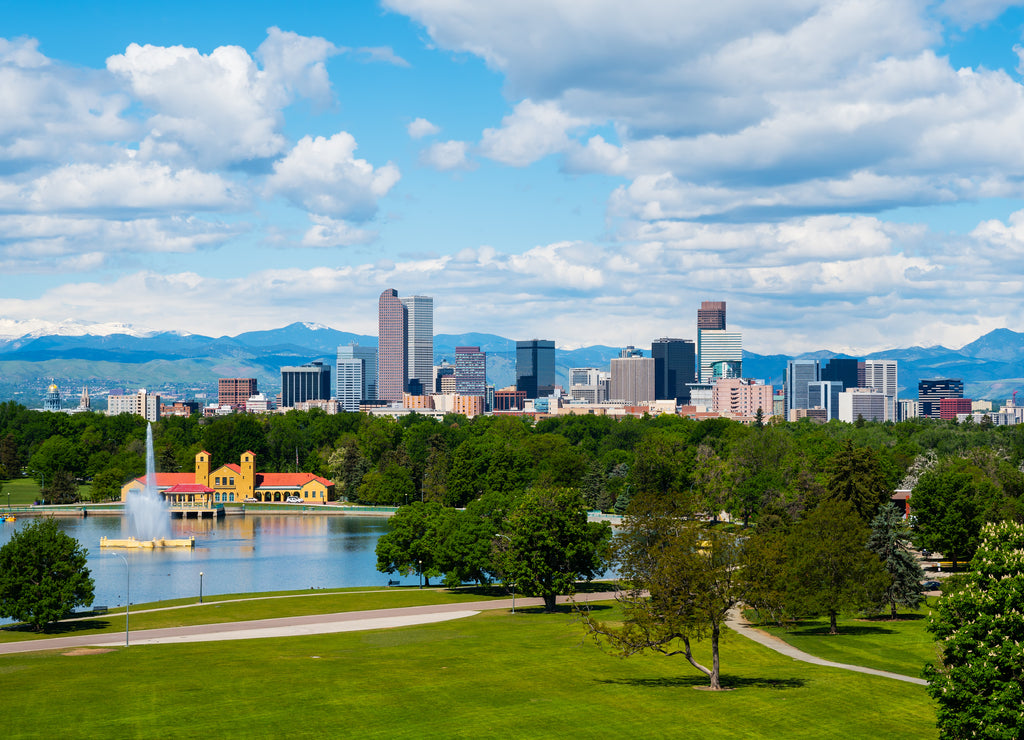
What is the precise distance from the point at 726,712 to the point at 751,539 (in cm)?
713

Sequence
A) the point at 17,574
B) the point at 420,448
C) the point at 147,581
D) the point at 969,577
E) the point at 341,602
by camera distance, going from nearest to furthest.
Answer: the point at 969,577
the point at 17,574
the point at 341,602
the point at 147,581
the point at 420,448

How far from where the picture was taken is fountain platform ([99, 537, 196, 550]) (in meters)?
117

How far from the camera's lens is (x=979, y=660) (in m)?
28.8

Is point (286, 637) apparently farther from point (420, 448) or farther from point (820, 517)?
point (420, 448)

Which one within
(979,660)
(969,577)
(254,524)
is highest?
(969,577)

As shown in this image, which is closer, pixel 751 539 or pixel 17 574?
pixel 751 539

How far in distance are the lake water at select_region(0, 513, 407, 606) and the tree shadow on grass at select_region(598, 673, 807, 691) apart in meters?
44.3

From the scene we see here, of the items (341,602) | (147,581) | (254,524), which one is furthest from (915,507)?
(254,524)

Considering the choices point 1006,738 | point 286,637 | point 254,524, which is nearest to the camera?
point 1006,738

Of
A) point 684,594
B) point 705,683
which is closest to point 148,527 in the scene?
point 705,683

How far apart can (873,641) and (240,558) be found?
6848cm

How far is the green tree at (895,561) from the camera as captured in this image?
6234cm

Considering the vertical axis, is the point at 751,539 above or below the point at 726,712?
above

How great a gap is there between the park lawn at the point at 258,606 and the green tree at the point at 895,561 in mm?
21931
